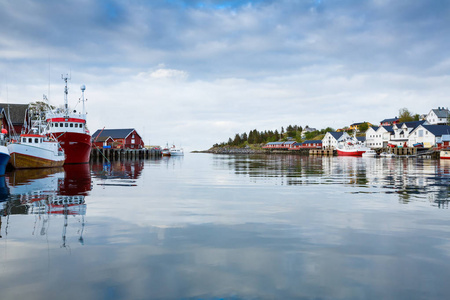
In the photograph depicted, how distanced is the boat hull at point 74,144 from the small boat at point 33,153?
19.0 ft

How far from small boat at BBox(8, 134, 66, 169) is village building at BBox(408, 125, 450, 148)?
3764 inches

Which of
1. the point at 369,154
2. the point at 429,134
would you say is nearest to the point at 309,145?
the point at 369,154

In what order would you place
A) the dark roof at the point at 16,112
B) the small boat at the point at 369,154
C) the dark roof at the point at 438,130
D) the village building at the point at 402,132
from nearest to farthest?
the dark roof at the point at 16,112 < the small boat at the point at 369,154 < the dark roof at the point at 438,130 < the village building at the point at 402,132

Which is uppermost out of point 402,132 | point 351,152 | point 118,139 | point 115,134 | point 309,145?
point 115,134

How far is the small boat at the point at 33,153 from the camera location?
32062 millimetres

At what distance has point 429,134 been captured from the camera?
320 ft

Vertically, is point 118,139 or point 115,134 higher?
point 115,134

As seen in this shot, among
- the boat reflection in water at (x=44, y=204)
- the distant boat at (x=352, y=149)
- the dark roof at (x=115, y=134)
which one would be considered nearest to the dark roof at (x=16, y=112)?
the dark roof at (x=115, y=134)

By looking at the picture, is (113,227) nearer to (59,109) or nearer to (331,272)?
(331,272)

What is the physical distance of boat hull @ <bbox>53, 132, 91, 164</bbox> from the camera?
140ft

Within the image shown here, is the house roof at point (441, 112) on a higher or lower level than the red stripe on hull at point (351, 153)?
higher

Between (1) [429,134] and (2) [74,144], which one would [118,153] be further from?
(1) [429,134]

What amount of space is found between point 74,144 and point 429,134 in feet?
319

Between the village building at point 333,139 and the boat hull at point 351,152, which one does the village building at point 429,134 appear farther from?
the village building at point 333,139
